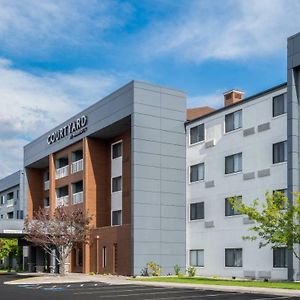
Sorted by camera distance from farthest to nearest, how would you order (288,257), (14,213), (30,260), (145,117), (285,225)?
(14,213) < (30,260) < (145,117) < (288,257) < (285,225)

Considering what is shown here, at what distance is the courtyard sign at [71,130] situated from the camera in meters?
51.5

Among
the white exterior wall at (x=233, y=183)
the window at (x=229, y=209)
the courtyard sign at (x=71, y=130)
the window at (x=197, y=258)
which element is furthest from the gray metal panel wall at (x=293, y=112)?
the courtyard sign at (x=71, y=130)

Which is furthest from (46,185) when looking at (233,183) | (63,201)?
(233,183)

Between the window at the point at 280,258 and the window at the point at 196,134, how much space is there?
11.6 meters

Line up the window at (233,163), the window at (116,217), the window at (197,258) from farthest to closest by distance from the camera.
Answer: the window at (116,217) → the window at (197,258) → the window at (233,163)

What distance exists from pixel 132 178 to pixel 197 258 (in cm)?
774

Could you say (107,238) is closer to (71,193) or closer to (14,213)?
(71,193)

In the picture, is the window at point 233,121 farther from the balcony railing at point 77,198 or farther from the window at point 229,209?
the balcony railing at point 77,198

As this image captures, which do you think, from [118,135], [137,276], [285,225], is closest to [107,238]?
[137,276]

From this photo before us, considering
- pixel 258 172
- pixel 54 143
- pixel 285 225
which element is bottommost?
pixel 285 225

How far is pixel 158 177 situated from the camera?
145 ft

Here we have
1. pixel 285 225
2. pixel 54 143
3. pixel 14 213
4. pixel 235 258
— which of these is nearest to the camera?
pixel 285 225

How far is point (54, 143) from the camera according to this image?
190ft

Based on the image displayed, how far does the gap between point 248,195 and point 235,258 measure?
4.49 m
